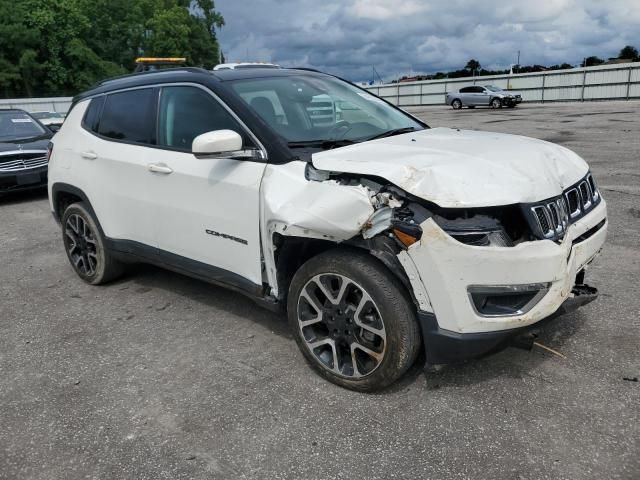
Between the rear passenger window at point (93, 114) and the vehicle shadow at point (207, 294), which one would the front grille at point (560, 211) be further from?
the rear passenger window at point (93, 114)

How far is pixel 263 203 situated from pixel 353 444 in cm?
135

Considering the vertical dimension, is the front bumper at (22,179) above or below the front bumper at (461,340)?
below

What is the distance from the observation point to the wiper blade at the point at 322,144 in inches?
127

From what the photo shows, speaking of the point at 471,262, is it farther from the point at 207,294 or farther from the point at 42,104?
the point at 42,104

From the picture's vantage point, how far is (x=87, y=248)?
4809 mm

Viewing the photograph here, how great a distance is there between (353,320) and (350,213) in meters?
0.58

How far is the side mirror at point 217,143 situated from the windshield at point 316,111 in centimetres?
32

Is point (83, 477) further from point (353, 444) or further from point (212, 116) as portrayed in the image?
point (212, 116)

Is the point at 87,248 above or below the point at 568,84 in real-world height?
above

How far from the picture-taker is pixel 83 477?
8.11ft

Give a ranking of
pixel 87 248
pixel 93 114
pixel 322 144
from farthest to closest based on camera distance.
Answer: pixel 87 248 → pixel 93 114 → pixel 322 144

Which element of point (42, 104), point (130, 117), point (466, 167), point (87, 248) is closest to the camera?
point (466, 167)

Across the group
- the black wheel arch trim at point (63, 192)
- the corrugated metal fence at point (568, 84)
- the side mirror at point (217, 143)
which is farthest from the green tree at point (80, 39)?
the side mirror at point (217, 143)

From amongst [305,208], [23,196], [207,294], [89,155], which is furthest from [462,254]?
[23,196]
